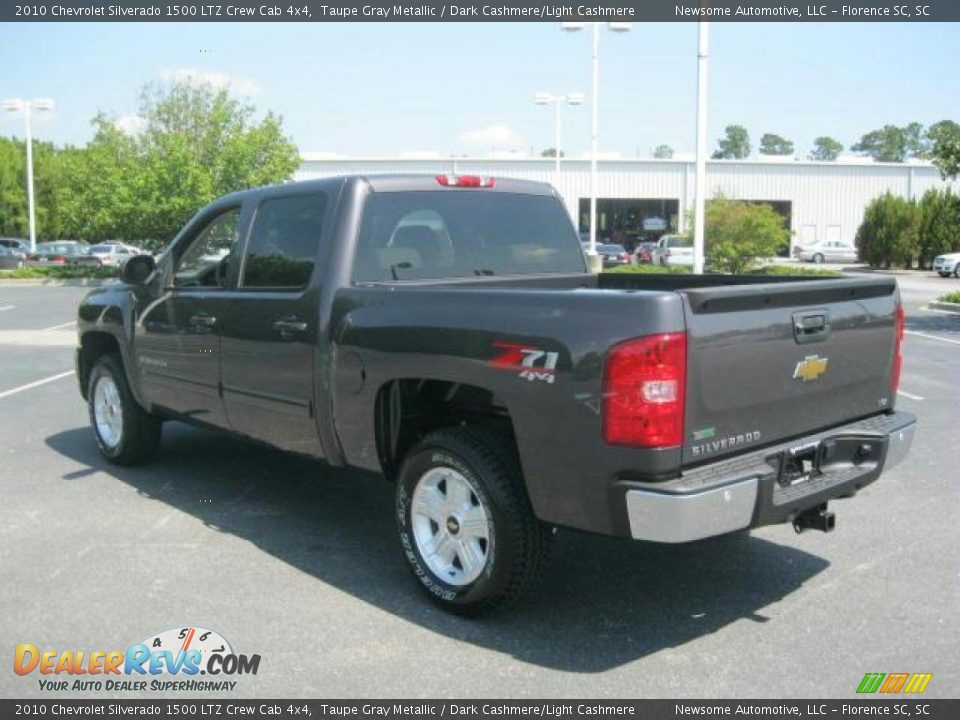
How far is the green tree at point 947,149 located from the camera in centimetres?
1777

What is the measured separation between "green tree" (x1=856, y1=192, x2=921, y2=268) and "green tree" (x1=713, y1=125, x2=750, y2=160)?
113745mm

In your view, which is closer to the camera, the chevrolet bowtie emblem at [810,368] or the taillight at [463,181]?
the chevrolet bowtie emblem at [810,368]

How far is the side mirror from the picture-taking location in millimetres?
6285

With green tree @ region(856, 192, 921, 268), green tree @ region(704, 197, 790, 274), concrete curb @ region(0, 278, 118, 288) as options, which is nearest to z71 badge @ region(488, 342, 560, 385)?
green tree @ region(704, 197, 790, 274)

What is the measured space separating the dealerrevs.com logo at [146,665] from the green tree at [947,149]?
17751 millimetres

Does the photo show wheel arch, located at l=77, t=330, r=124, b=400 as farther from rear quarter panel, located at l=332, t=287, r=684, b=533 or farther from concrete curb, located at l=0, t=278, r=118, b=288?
concrete curb, located at l=0, t=278, r=118, b=288

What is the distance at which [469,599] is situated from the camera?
408 centimetres

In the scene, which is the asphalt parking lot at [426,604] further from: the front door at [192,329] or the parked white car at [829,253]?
the parked white car at [829,253]

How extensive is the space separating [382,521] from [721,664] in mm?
2479

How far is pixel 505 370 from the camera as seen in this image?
3768 mm
